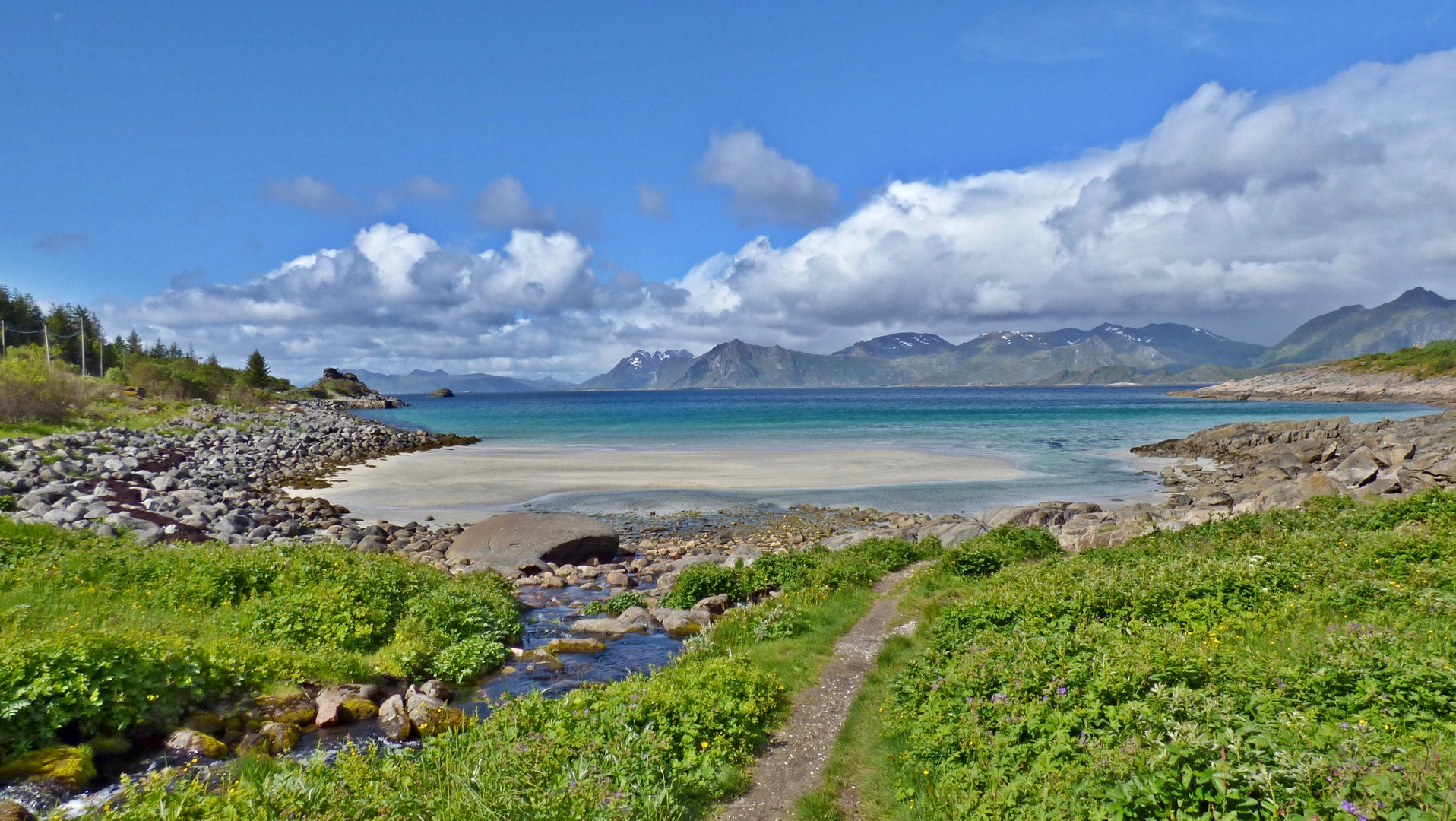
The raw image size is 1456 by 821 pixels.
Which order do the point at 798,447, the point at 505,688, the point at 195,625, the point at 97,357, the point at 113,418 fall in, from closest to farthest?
the point at 505,688
the point at 195,625
the point at 113,418
the point at 798,447
the point at 97,357

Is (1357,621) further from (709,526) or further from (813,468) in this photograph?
(813,468)

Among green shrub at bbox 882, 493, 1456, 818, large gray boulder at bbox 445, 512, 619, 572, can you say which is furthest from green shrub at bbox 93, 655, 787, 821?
large gray boulder at bbox 445, 512, 619, 572

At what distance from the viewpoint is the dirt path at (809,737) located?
8539 millimetres

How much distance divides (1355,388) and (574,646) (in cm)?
20197

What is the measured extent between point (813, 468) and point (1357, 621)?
1694 inches

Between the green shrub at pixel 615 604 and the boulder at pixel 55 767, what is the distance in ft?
35.2

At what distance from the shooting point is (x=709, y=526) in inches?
1281

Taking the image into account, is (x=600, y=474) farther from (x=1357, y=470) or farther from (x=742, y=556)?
(x=1357, y=470)

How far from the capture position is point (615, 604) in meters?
19.2

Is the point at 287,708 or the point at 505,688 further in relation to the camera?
the point at 505,688

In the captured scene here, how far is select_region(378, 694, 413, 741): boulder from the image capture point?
36.8 ft

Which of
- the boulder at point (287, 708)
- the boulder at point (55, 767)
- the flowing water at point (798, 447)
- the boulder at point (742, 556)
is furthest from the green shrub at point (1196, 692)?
the boulder at point (742, 556)

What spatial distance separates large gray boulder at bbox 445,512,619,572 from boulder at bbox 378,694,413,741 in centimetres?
1201

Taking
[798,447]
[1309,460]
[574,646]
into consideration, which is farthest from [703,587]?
[798,447]
